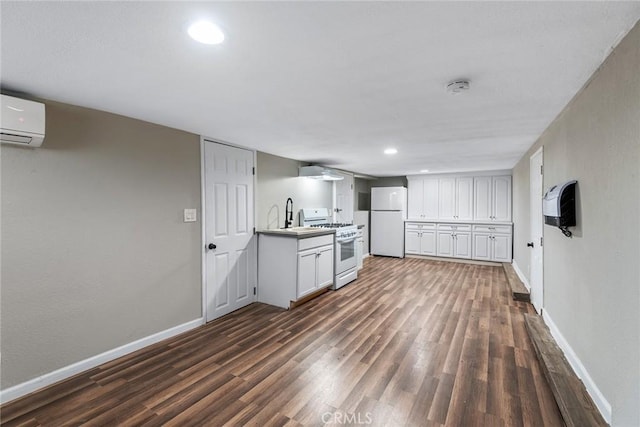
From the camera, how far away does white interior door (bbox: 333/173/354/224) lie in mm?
6016

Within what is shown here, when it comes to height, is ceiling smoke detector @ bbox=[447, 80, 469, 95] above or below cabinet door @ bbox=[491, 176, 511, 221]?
above

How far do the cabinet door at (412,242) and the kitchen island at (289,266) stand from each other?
3.78 meters

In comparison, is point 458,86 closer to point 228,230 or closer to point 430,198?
point 228,230

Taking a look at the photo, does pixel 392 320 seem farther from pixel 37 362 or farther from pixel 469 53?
pixel 37 362

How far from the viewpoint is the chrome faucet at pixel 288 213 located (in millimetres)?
4621

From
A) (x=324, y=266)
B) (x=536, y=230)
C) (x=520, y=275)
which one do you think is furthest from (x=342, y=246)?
(x=520, y=275)

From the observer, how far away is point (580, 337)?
6.64 feet

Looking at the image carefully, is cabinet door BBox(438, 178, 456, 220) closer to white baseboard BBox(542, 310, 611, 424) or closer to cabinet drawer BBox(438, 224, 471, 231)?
cabinet drawer BBox(438, 224, 471, 231)

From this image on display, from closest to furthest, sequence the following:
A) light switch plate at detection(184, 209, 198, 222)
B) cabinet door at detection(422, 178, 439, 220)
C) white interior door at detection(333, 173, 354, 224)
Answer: light switch plate at detection(184, 209, 198, 222) < white interior door at detection(333, 173, 354, 224) < cabinet door at detection(422, 178, 439, 220)

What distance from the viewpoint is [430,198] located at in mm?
7207

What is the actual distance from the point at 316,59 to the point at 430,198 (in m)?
6.34

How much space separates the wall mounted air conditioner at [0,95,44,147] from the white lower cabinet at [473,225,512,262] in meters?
7.16

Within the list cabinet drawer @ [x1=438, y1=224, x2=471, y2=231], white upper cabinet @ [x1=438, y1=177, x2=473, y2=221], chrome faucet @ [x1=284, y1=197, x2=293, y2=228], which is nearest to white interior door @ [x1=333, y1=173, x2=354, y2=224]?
chrome faucet @ [x1=284, y1=197, x2=293, y2=228]

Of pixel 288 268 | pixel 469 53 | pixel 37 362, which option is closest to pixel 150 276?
pixel 37 362
